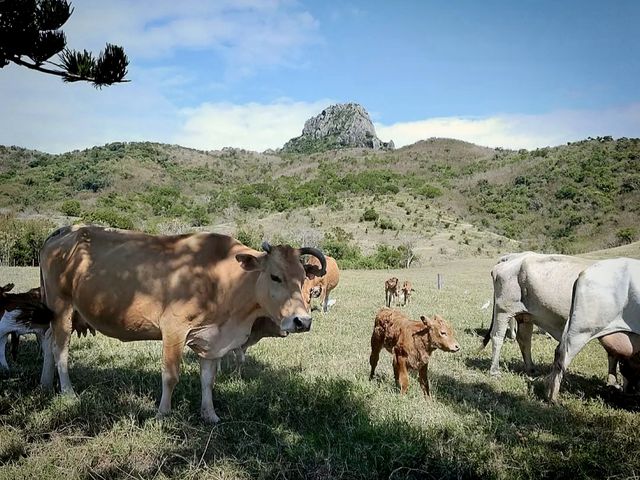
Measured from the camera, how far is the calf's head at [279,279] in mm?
5516

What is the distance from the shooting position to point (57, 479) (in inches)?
168

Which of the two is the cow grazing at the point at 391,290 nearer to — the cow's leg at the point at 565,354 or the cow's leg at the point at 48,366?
the cow's leg at the point at 565,354

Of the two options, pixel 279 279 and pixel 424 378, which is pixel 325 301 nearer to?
pixel 424 378

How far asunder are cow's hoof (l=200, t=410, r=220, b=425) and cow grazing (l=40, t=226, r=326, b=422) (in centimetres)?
1

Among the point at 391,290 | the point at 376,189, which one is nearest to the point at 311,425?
the point at 391,290

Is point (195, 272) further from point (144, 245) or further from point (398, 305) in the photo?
point (398, 305)

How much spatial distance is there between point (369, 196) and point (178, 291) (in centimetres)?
7945

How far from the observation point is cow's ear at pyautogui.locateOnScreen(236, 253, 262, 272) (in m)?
5.71

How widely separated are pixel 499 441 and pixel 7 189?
97.4 metres

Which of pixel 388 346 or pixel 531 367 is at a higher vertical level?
pixel 388 346

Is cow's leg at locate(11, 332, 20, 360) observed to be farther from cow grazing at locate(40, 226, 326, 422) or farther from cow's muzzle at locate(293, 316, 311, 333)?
cow's muzzle at locate(293, 316, 311, 333)

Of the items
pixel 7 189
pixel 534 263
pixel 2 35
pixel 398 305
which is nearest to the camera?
pixel 2 35

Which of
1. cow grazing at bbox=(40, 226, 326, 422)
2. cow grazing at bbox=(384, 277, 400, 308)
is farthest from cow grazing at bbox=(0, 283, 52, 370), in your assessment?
cow grazing at bbox=(384, 277, 400, 308)

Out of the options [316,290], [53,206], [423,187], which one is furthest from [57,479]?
[423,187]
